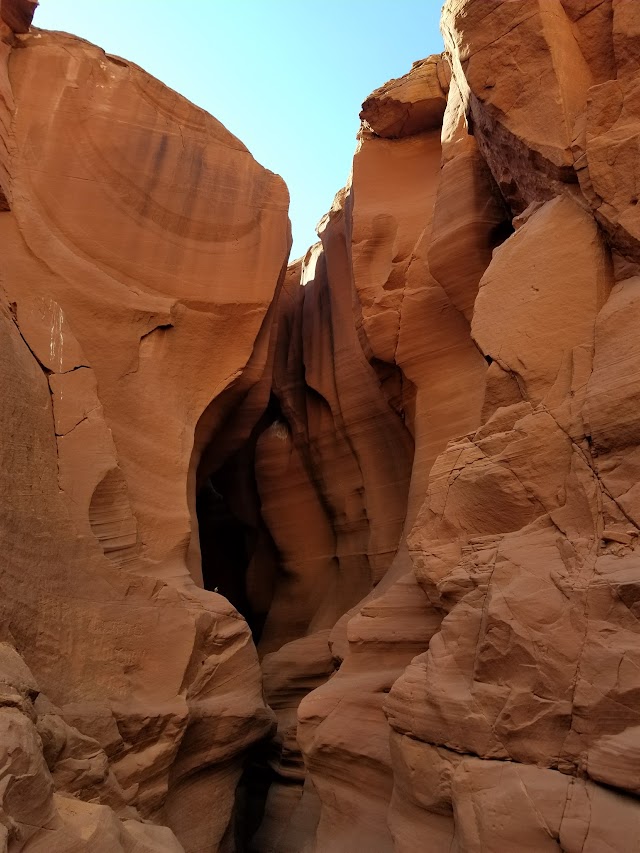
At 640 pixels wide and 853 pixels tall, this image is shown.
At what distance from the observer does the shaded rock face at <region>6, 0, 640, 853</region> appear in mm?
4297

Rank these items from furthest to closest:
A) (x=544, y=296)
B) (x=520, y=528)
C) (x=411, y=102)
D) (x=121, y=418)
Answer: (x=411, y=102) → (x=121, y=418) → (x=544, y=296) → (x=520, y=528)

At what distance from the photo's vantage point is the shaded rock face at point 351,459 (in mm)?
4297

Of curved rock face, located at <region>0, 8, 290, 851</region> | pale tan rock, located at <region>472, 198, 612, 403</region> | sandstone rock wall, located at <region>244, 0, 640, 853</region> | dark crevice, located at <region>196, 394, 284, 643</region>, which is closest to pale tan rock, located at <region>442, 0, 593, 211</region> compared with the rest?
sandstone rock wall, located at <region>244, 0, 640, 853</region>

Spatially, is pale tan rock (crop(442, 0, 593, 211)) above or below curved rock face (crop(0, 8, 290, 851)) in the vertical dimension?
above

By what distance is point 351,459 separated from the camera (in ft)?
35.8

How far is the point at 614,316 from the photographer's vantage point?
16.0 feet

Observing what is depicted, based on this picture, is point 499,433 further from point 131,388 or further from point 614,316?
point 131,388

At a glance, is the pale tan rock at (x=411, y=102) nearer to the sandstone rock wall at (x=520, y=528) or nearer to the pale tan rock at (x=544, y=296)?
the sandstone rock wall at (x=520, y=528)

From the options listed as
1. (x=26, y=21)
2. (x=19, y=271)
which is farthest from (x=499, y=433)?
(x=26, y=21)

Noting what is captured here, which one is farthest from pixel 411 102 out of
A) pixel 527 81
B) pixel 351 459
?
pixel 351 459

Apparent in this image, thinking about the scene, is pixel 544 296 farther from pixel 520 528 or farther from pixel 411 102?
pixel 411 102

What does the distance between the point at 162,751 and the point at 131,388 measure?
349 cm

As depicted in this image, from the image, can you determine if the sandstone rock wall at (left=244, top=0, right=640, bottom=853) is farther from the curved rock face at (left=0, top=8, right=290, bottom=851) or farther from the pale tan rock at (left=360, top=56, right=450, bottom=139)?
the pale tan rock at (left=360, top=56, right=450, bottom=139)

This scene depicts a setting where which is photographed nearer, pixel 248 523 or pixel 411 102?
pixel 411 102
